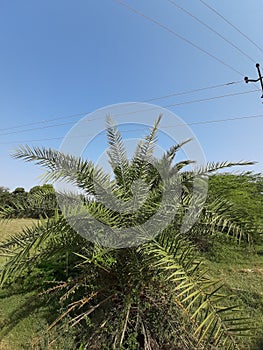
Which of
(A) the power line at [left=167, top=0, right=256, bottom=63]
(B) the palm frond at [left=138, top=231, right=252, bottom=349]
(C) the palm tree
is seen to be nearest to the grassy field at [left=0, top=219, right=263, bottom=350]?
(C) the palm tree

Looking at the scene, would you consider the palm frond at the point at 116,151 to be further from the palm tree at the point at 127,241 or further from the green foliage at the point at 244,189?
the green foliage at the point at 244,189

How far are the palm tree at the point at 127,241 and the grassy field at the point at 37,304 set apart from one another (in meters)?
0.55

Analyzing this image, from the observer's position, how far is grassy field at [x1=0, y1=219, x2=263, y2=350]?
9.10 feet

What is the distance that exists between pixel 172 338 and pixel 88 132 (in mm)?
2434

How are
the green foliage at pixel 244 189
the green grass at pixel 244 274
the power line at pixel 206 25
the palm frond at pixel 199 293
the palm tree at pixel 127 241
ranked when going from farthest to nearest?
the green foliage at pixel 244 189
the power line at pixel 206 25
the green grass at pixel 244 274
the palm tree at pixel 127 241
the palm frond at pixel 199 293

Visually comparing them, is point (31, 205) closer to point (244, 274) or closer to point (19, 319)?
point (19, 319)

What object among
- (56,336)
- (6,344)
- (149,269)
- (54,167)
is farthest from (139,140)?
(6,344)

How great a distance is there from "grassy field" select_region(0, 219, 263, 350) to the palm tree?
553mm

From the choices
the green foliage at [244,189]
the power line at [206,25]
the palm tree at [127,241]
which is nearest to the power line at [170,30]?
the power line at [206,25]

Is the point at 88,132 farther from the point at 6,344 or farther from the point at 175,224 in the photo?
the point at 6,344

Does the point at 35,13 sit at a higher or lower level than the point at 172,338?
higher

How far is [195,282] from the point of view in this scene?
166 centimetres

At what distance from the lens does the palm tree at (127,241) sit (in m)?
2.26

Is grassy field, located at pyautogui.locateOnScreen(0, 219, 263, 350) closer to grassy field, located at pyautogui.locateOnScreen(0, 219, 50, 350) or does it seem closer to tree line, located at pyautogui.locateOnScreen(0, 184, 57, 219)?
grassy field, located at pyautogui.locateOnScreen(0, 219, 50, 350)
